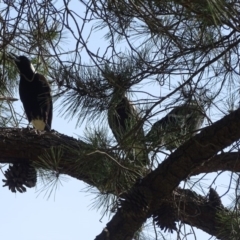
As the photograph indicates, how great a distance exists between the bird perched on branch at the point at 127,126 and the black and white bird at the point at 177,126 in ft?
0.16

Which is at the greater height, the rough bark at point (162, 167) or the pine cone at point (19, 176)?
the pine cone at point (19, 176)

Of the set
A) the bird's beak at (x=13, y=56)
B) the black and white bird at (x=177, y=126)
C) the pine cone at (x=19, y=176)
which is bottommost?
the black and white bird at (x=177, y=126)

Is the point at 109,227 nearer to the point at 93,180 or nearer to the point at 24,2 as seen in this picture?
the point at 93,180

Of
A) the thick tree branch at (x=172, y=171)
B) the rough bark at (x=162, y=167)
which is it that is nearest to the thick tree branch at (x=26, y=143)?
the rough bark at (x=162, y=167)

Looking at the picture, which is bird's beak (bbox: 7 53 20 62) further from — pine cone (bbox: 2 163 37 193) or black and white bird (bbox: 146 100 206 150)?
black and white bird (bbox: 146 100 206 150)

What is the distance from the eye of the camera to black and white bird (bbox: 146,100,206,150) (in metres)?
2.50

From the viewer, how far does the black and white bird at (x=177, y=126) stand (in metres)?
2.50

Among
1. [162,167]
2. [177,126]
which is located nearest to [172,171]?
[162,167]

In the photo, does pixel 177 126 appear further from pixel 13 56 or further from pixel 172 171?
pixel 13 56

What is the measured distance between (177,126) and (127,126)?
0.57ft

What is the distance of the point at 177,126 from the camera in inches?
102

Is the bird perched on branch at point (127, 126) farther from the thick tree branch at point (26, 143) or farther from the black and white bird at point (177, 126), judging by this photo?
the thick tree branch at point (26, 143)

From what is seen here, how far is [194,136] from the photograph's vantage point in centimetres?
254

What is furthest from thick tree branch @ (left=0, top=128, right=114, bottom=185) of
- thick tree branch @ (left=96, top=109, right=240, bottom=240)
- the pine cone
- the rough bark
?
thick tree branch @ (left=96, top=109, right=240, bottom=240)
